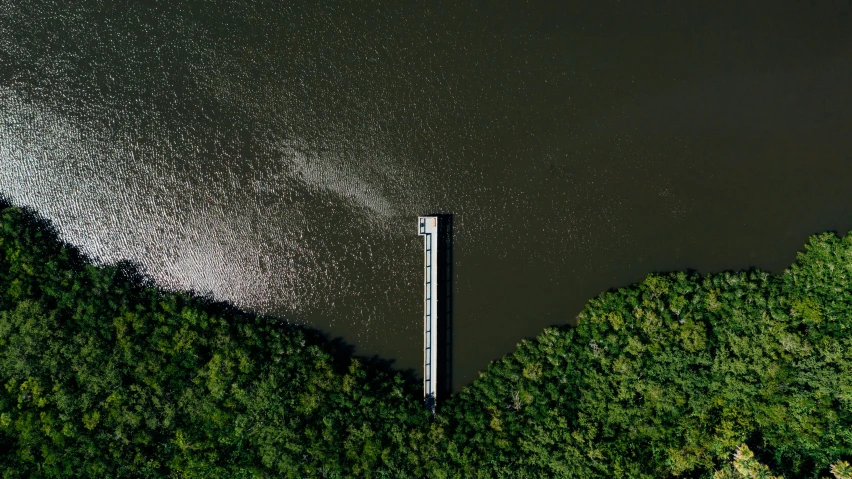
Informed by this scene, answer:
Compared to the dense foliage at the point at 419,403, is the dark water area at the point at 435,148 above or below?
above

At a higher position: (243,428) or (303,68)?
(303,68)

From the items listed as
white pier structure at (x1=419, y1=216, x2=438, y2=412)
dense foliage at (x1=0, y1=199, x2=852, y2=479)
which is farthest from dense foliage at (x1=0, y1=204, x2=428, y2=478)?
white pier structure at (x1=419, y1=216, x2=438, y2=412)

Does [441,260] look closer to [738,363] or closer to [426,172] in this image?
[426,172]

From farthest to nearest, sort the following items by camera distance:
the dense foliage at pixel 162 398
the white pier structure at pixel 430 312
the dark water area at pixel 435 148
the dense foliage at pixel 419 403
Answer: the dark water area at pixel 435 148 → the white pier structure at pixel 430 312 → the dense foliage at pixel 419 403 → the dense foliage at pixel 162 398

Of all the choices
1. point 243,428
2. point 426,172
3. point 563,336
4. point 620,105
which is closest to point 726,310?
point 563,336

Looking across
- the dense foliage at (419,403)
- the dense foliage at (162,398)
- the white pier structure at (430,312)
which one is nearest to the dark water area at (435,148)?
the white pier structure at (430,312)

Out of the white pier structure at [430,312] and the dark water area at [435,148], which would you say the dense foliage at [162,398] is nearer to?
the white pier structure at [430,312]

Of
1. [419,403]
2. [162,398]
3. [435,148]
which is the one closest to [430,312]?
[419,403]

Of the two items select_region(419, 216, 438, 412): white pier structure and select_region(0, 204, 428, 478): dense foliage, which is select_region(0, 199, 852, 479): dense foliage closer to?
select_region(0, 204, 428, 478): dense foliage
